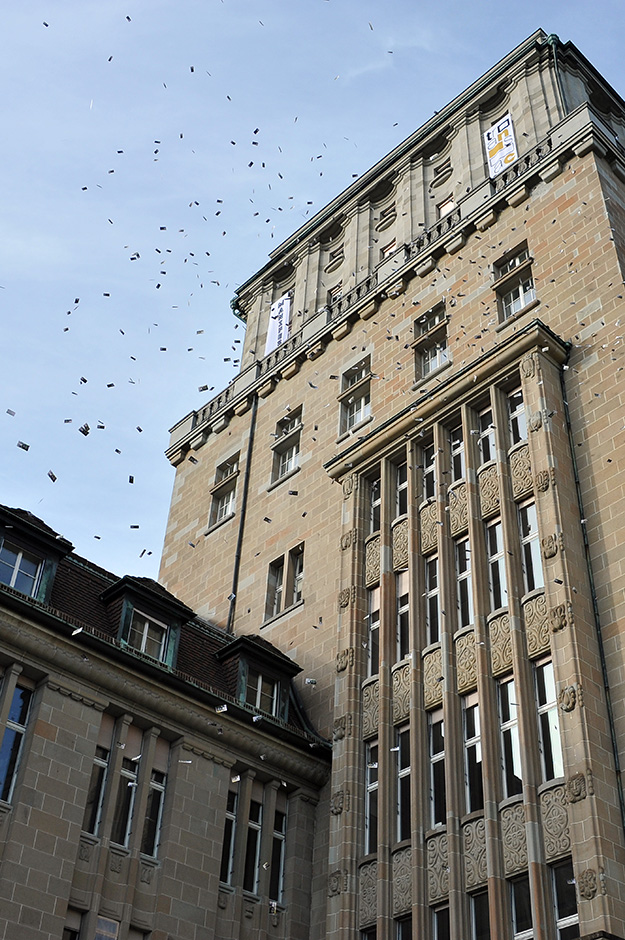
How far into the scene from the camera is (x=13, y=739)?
22.6m

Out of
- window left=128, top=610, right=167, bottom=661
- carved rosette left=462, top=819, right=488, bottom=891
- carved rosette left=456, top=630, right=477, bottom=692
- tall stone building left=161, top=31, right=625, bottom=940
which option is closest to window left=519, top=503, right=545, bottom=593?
tall stone building left=161, top=31, right=625, bottom=940

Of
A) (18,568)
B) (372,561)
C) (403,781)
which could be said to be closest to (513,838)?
(403,781)

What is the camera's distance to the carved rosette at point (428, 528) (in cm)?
2909

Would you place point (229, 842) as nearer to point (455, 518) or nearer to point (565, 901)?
point (565, 901)

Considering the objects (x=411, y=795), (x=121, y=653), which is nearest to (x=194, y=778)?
(x=121, y=653)

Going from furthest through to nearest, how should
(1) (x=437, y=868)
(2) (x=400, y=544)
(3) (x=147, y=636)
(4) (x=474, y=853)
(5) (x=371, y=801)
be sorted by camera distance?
(2) (x=400, y=544) < (3) (x=147, y=636) < (5) (x=371, y=801) < (1) (x=437, y=868) < (4) (x=474, y=853)

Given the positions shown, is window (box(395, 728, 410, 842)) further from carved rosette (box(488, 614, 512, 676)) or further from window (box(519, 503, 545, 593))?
window (box(519, 503, 545, 593))

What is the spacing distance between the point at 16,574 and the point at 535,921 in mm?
13676

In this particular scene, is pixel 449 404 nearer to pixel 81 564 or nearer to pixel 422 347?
pixel 422 347

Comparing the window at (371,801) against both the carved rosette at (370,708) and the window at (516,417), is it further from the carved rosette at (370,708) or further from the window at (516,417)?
the window at (516,417)

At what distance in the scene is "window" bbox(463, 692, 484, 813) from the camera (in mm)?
23672

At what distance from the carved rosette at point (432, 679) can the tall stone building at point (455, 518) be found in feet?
0.24

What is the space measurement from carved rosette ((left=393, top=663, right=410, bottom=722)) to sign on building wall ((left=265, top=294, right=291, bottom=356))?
2114cm

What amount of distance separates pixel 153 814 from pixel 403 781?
5.86 meters
